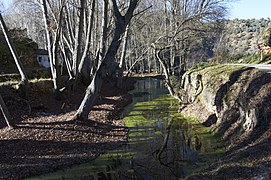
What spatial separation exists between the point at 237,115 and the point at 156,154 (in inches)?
149

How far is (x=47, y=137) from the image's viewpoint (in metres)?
9.71

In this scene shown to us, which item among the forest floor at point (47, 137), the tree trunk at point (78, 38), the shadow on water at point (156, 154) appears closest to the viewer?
the shadow on water at point (156, 154)

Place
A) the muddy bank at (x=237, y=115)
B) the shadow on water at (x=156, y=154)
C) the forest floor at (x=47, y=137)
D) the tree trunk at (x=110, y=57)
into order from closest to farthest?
the muddy bank at (x=237, y=115) → the shadow on water at (x=156, y=154) → the forest floor at (x=47, y=137) → the tree trunk at (x=110, y=57)

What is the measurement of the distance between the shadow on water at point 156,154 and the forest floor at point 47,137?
523mm

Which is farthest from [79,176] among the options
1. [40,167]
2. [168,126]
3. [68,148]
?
[168,126]

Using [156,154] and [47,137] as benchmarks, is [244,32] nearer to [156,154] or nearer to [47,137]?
[156,154]

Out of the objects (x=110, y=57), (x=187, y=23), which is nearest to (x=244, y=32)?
(x=187, y=23)

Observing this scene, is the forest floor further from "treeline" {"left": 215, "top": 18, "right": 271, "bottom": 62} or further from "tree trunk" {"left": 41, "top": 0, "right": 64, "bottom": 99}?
"treeline" {"left": 215, "top": 18, "right": 271, "bottom": 62}

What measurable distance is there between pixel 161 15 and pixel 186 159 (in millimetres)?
32710

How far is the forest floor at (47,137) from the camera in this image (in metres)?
8.02

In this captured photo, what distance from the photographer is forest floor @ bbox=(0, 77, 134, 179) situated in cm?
802

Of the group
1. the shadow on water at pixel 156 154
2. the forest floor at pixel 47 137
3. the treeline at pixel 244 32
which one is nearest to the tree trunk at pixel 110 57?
the forest floor at pixel 47 137

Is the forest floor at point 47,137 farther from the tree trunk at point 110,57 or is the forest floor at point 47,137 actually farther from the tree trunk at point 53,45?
the tree trunk at point 53,45

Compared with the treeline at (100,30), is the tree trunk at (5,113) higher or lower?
lower
